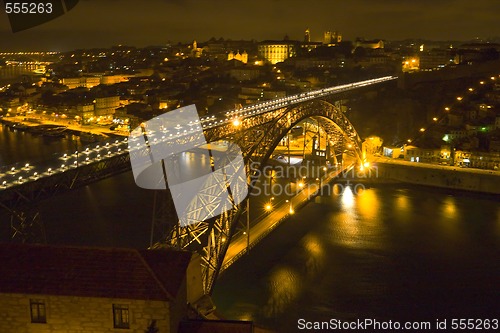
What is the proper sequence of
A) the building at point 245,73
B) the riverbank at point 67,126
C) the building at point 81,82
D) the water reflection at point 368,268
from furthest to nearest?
the building at point 81,82, the building at point 245,73, the riverbank at point 67,126, the water reflection at point 368,268

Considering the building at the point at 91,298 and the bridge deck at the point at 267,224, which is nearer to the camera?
the building at the point at 91,298

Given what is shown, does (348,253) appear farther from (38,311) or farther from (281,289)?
(38,311)

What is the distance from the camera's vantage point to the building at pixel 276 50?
131 ft

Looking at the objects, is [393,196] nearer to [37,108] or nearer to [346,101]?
[346,101]

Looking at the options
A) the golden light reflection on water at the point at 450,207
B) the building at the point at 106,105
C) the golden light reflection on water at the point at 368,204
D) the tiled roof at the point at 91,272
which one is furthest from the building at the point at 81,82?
the tiled roof at the point at 91,272

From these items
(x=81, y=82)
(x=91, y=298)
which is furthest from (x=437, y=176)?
(x=81, y=82)

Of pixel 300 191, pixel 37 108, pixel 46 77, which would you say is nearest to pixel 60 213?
pixel 300 191

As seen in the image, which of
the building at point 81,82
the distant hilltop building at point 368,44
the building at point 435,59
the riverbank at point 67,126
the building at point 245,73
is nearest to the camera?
the riverbank at point 67,126

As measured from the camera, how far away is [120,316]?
3664mm

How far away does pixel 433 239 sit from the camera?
12.1m

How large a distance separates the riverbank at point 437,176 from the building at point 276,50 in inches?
889

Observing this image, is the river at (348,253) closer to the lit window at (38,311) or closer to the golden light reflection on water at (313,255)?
the golden light reflection on water at (313,255)

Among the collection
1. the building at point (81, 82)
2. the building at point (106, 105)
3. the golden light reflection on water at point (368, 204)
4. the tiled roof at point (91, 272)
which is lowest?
the golden light reflection on water at point (368, 204)

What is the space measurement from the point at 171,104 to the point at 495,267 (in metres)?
21.1
